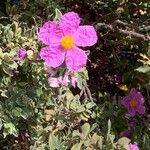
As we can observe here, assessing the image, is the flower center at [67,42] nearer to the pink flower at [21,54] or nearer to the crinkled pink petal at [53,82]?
the crinkled pink petal at [53,82]

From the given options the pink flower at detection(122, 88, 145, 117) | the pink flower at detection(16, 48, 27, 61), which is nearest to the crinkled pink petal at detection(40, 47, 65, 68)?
the pink flower at detection(16, 48, 27, 61)

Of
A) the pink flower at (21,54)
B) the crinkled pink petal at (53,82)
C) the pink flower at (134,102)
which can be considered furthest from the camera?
the pink flower at (134,102)

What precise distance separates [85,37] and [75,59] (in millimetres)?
114

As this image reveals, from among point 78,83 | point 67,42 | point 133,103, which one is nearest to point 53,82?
point 78,83

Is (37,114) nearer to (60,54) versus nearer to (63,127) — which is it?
(63,127)

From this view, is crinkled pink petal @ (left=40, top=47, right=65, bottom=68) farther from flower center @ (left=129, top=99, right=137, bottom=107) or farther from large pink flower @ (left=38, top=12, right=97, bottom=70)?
flower center @ (left=129, top=99, right=137, bottom=107)

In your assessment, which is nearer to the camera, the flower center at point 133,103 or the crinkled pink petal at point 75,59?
the crinkled pink petal at point 75,59

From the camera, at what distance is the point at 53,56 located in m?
1.85

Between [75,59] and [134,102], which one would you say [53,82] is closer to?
[75,59]

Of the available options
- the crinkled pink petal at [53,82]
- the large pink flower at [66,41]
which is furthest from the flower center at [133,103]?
the large pink flower at [66,41]

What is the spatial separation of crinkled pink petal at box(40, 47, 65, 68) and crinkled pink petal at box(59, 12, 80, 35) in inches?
3.2

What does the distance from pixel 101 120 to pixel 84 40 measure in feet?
2.26

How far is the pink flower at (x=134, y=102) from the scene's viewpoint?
260cm

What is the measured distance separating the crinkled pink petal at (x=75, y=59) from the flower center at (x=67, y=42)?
0.02 meters
